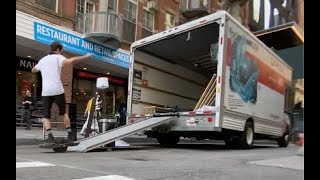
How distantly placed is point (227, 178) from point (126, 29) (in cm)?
1555

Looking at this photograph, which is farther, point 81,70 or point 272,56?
point 81,70

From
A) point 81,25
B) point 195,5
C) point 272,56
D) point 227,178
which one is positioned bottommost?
point 227,178

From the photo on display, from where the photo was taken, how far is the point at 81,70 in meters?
20.6

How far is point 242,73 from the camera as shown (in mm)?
10812

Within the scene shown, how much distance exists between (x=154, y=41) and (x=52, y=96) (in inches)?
181

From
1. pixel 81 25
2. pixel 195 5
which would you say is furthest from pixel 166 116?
pixel 195 5

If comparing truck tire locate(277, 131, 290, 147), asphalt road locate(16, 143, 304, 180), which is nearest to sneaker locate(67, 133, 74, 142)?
asphalt road locate(16, 143, 304, 180)

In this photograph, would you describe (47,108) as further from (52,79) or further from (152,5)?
(152,5)

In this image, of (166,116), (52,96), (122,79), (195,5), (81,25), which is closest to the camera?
(52,96)

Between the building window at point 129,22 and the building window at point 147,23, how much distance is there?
70cm
